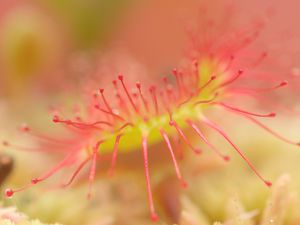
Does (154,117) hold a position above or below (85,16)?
below

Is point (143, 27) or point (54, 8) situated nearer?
→ point (54, 8)

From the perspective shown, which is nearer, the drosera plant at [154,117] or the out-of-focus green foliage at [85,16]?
the drosera plant at [154,117]

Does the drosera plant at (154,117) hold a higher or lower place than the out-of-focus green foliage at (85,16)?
lower

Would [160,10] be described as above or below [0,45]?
above

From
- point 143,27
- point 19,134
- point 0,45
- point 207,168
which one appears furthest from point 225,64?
point 143,27

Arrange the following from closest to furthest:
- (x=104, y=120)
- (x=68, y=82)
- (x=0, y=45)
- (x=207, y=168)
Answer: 1. (x=104, y=120)
2. (x=207, y=168)
3. (x=68, y=82)
4. (x=0, y=45)

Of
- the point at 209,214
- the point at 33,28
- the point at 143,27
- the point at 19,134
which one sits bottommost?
the point at 209,214

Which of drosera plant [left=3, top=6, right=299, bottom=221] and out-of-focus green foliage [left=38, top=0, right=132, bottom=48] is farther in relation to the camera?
out-of-focus green foliage [left=38, top=0, right=132, bottom=48]

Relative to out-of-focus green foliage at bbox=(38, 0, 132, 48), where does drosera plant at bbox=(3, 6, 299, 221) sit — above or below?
below

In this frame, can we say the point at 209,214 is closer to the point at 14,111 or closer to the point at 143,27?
the point at 14,111

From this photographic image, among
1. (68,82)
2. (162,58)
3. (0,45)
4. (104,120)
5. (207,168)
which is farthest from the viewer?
(162,58)

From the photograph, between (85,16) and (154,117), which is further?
(85,16)
